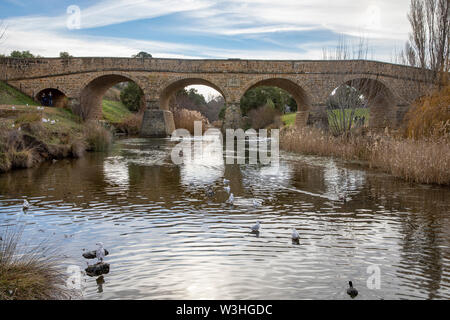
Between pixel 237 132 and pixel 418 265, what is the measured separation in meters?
27.7

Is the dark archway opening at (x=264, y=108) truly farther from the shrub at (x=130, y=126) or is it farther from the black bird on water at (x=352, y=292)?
the black bird on water at (x=352, y=292)

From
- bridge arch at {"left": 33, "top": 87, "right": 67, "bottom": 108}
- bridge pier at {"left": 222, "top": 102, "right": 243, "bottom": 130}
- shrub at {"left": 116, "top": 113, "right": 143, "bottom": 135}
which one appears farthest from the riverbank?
shrub at {"left": 116, "top": 113, "right": 143, "bottom": 135}

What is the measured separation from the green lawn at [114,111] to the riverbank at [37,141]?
1859 centimetres

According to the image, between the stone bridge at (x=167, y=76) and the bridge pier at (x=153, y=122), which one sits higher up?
the stone bridge at (x=167, y=76)

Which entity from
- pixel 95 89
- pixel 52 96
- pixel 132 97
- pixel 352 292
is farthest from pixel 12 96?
pixel 352 292

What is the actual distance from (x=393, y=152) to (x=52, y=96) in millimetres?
28397

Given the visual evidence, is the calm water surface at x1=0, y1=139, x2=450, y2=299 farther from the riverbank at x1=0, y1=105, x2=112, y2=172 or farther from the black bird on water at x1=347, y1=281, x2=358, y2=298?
the riverbank at x1=0, y1=105, x2=112, y2=172

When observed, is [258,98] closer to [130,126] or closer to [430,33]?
[130,126]

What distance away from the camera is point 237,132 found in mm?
32156

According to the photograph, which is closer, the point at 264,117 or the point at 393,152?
the point at 393,152

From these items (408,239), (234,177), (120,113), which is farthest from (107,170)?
(120,113)

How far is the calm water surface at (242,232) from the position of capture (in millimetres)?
4156

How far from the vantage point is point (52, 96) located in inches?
1300

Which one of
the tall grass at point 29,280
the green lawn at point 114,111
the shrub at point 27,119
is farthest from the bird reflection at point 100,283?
the green lawn at point 114,111
